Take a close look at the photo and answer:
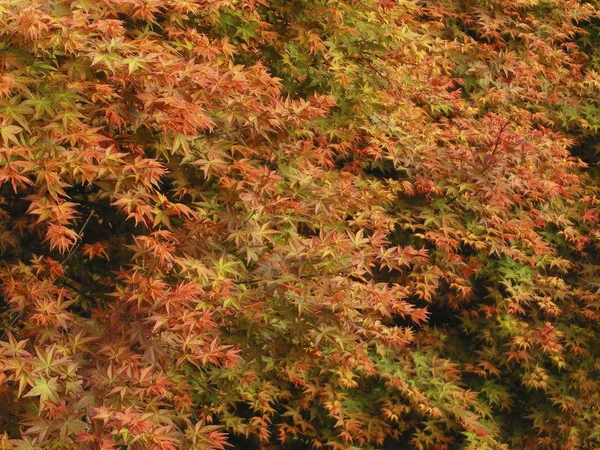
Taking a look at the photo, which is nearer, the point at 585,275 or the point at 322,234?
the point at 322,234

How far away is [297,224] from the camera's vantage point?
570cm

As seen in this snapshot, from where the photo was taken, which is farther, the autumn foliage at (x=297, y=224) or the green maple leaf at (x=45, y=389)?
the autumn foliage at (x=297, y=224)

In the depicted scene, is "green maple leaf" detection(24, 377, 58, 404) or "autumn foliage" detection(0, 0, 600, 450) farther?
"autumn foliage" detection(0, 0, 600, 450)

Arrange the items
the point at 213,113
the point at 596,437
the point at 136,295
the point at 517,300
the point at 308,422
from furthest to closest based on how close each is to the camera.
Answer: the point at 596,437 < the point at 517,300 < the point at 308,422 < the point at 213,113 < the point at 136,295

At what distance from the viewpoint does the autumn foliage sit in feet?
14.7

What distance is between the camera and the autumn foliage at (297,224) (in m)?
4.49

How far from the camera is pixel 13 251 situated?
519 centimetres

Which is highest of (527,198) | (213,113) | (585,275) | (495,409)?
(213,113)

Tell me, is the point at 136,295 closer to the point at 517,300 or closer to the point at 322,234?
the point at 322,234

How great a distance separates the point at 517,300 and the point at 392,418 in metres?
1.42

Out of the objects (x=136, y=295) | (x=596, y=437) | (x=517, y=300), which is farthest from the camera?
(x=596, y=437)

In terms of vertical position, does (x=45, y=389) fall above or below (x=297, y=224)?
below

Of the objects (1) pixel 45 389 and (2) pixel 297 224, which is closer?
(1) pixel 45 389

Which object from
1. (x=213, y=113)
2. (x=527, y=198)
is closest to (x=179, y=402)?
Answer: (x=213, y=113)
